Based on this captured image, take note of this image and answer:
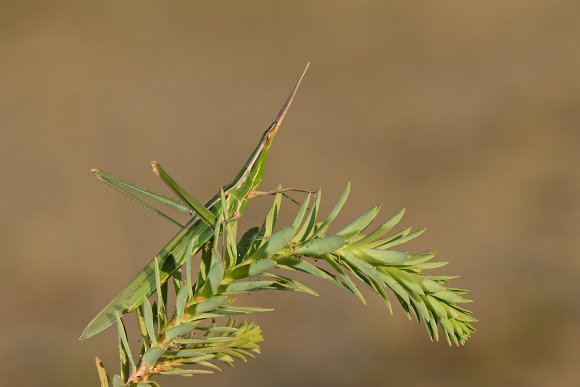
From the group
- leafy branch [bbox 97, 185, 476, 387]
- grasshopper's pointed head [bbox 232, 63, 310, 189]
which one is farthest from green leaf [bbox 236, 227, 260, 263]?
grasshopper's pointed head [bbox 232, 63, 310, 189]

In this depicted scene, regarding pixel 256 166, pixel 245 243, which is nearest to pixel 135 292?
pixel 245 243

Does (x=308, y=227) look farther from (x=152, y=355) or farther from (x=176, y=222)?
(x=176, y=222)

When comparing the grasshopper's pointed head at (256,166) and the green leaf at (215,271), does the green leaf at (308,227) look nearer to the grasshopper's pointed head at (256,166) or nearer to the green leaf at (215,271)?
the green leaf at (215,271)

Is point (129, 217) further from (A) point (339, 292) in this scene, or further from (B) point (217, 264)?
(B) point (217, 264)

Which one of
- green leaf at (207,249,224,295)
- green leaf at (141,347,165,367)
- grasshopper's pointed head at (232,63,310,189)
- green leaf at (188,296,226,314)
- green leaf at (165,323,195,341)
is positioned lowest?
green leaf at (141,347,165,367)

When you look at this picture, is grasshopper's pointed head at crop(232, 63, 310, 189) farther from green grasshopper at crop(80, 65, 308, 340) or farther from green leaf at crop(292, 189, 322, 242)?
green leaf at crop(292, 189, 322, 242)
